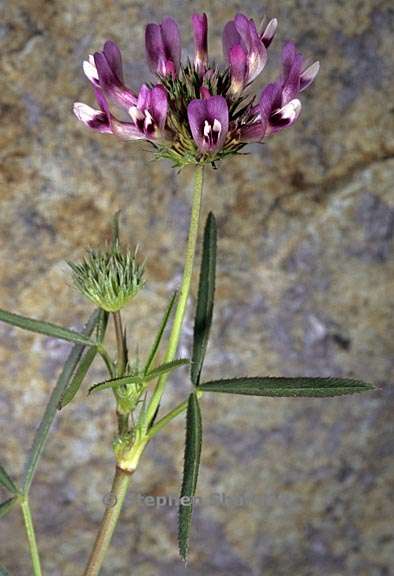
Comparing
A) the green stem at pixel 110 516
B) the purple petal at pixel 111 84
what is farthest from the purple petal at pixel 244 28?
the green stem at pixel 110 516

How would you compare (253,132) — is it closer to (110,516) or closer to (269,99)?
(269,99)

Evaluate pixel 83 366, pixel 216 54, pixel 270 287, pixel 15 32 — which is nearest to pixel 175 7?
pixel 216 54

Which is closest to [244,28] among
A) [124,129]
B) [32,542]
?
[124,129]

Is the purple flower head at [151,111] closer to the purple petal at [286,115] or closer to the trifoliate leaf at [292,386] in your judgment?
the purple petal at [286,115]

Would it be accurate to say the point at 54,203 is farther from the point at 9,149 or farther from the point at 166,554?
the point at 166,554

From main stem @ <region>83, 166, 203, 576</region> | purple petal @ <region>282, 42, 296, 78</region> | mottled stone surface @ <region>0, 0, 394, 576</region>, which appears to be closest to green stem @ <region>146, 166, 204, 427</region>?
main stem @ <region>83, 166, 203, 576</region>

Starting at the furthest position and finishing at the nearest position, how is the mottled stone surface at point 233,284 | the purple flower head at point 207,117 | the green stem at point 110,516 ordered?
the mottled stone surface at point 233,284
the green stem at point 110,516
the purple flower head at point 207,117

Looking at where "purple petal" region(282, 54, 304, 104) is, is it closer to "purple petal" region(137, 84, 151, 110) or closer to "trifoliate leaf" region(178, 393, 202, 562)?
"purple petal" region(137, 84, 151, 110)
